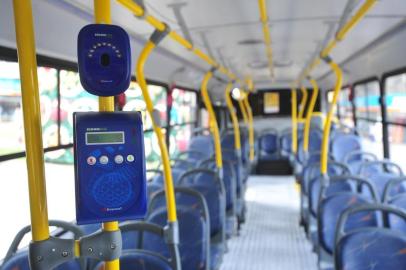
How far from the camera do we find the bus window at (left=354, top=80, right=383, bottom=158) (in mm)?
5188

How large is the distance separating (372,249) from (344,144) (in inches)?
186

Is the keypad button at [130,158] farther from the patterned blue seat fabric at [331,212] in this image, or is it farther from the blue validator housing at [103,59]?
the patterned blue seat fabric at [331,212]

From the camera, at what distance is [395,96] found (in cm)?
487

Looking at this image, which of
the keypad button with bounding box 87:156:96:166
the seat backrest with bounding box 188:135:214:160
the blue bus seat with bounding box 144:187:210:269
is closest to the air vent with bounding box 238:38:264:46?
the blue bus seat with bounding box 144:187:210:269

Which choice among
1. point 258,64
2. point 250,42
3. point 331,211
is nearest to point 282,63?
point 258,64

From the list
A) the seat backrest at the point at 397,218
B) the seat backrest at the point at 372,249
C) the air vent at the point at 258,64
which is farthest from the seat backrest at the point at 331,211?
the air vent at the point at 258,64

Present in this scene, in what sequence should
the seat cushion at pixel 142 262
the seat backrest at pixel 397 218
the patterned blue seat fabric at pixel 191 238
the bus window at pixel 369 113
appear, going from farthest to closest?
the bus window at pixel 369 113
the seat backrest at pixel 397 218
the patterned blue seat fabric at pixel 191 238
the seat cushion at pixel 142 262

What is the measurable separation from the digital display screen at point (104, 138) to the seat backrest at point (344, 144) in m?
6.05

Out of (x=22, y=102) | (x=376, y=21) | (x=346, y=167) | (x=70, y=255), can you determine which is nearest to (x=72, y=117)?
(x=22, y=102)

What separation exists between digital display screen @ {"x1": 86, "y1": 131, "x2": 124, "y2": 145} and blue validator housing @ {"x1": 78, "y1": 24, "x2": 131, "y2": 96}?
101 mm

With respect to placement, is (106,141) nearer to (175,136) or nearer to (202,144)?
(175,136)

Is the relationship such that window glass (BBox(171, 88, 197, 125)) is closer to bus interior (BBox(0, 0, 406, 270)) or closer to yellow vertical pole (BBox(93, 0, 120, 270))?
bus interior (BBox(0, 0, 406, 270))

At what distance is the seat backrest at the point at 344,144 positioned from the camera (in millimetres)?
6559

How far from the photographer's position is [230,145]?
764cm
